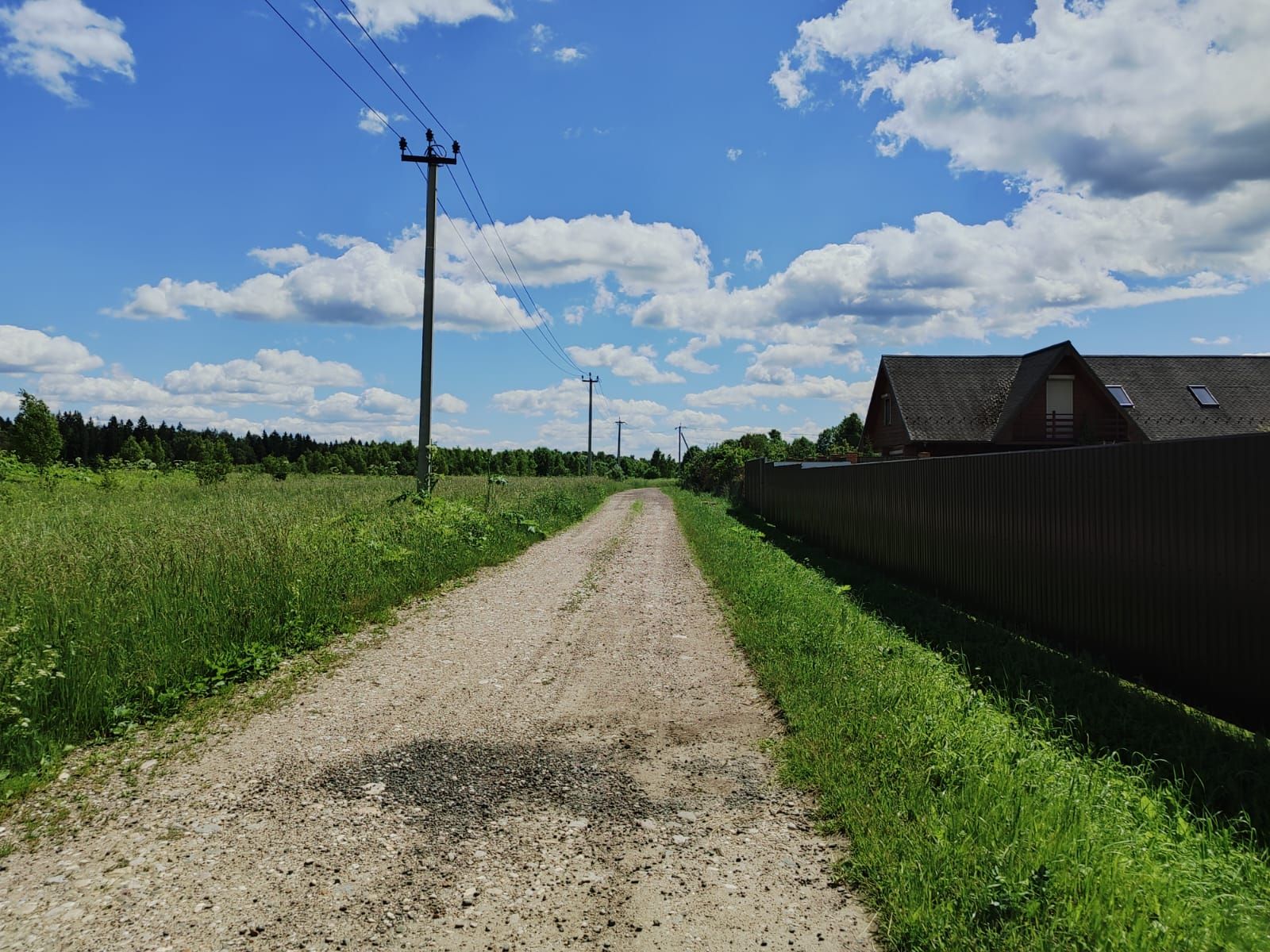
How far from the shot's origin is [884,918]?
9.25 ft

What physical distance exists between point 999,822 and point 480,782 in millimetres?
2565

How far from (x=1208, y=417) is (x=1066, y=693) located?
3341cm

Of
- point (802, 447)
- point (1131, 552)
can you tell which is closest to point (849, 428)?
point (802, 447)

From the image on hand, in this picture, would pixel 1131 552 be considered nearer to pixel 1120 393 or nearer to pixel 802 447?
pixel 1120 393

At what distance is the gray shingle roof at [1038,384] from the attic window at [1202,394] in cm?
22

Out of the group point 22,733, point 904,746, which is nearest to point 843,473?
point 904,746

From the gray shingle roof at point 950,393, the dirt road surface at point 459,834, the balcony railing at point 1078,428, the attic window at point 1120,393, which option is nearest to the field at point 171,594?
the dirt road surface at point 459,834

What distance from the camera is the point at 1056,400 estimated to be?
29562mm

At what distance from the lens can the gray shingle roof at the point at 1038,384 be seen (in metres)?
30.1

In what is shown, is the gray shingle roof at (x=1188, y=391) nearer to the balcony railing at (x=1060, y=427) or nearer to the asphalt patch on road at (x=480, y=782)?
the balcony railing at (x=1060, y=427)

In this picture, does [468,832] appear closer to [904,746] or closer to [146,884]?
[146,884]

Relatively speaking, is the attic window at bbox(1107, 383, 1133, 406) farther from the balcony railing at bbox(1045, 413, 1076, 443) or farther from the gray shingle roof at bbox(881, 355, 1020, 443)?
the gray shingle roof at bbox(881, 355, 1020, 443)

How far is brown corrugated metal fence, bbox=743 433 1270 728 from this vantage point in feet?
16.0

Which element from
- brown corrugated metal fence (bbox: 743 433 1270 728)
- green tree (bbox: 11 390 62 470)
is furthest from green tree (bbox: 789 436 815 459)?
brown corrugated metal fence (bbox: 743 433 1270 728)
